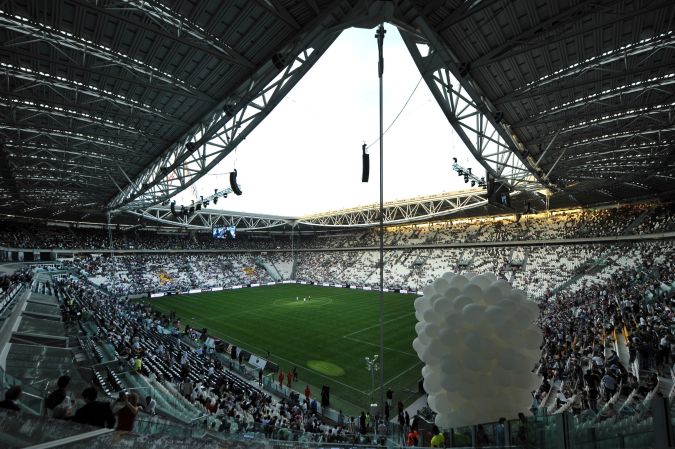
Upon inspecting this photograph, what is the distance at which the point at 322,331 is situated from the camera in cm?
2719

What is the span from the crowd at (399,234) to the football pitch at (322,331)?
1432cm

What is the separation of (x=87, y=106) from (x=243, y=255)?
5397 cm

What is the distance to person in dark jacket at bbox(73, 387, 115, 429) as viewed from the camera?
3539mm

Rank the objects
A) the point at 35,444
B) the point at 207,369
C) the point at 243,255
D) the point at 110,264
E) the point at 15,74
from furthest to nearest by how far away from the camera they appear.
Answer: the point at 243,255, the point at 110,264, the point at 207,369, the point at 15,74, the point at 35,444

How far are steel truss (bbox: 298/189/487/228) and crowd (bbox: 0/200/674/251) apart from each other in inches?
232

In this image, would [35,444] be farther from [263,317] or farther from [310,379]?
[263,317]

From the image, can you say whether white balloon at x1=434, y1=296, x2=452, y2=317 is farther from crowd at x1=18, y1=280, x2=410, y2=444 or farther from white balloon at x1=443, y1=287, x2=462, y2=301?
crowd at x1=18, y1=280, x2=410, y2=444

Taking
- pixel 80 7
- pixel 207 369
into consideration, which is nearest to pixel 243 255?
pixel 207 369

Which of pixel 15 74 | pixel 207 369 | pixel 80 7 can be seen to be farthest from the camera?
pixel 207 369

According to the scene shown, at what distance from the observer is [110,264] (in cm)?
4812

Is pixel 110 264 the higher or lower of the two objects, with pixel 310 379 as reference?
higher

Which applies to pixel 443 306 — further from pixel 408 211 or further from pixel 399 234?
pixel 399 234

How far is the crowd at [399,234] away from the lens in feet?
126

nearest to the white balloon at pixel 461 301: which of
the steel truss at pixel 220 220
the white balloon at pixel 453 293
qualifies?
the white balloon at pixel 453 293
